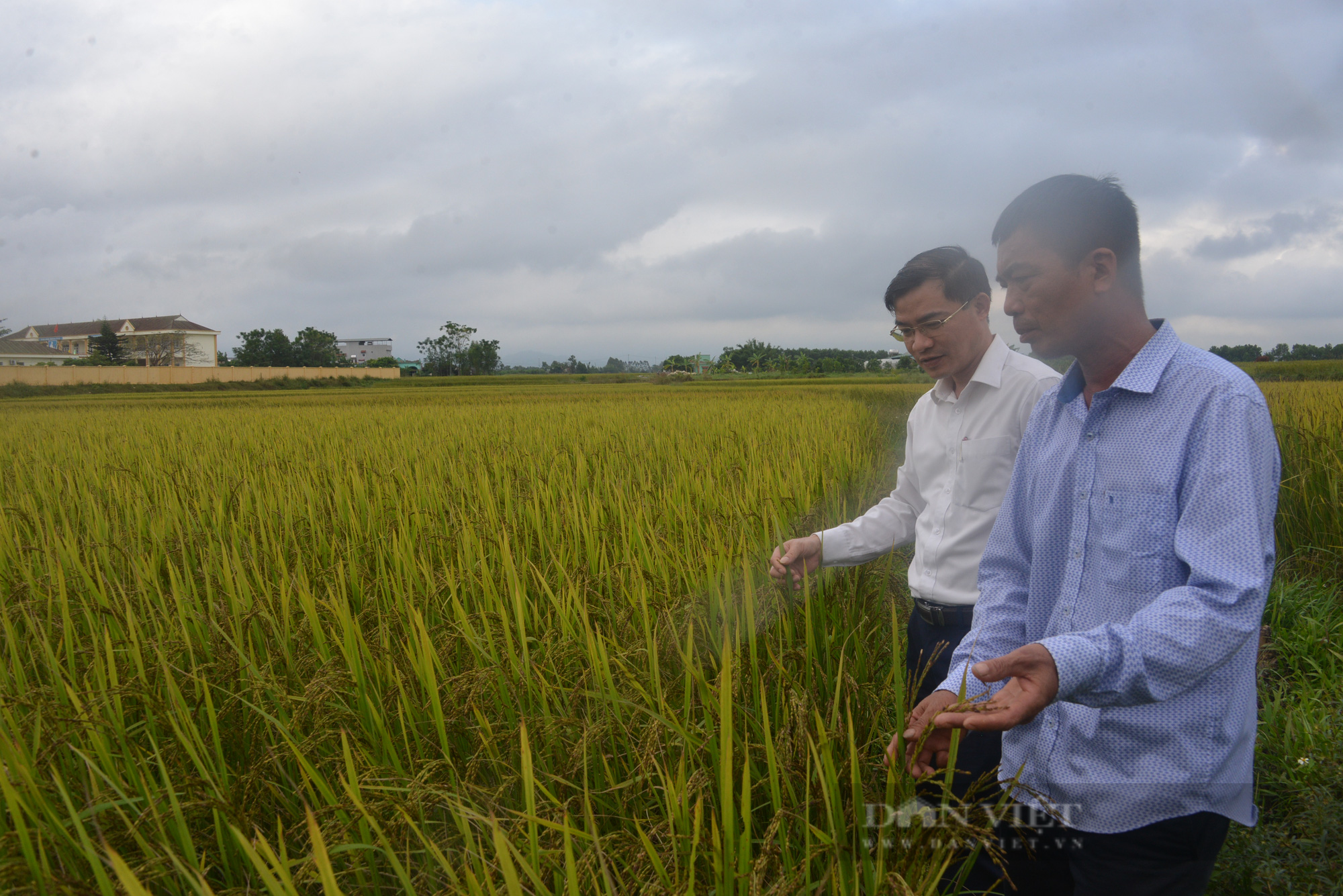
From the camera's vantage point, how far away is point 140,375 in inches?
1326

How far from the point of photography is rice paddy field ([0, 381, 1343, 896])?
102 cm

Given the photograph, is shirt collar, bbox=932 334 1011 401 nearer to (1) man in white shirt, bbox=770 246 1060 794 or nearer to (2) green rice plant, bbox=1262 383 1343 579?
(1) man in white shirt, bbox=770 246 1060 794

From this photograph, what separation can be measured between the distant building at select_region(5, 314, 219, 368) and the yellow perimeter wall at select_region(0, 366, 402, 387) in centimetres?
1741

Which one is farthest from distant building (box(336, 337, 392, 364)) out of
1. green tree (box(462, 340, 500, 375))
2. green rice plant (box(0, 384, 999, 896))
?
green rice plant (box(0, 384, 999, 896))

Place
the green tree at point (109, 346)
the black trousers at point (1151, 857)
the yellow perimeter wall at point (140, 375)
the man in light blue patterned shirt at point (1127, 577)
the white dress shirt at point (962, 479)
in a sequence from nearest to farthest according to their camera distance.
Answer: the man in light blue patterned shirt at point (1127, 577)
the black trousers at point (1151, 857)
the white dress shirt at point (962, 479)
the yellow perimeter wall at point (140, 375)
the green tree at point (109, 346)

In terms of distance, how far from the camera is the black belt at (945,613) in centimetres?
169

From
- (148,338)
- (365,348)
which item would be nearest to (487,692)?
(148,338)

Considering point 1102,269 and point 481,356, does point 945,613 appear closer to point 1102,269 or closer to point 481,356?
point 1102,269

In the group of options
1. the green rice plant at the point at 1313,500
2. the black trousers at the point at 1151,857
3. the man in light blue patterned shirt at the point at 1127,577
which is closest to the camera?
the man in light blue patterned shirt at the point at 1127,577

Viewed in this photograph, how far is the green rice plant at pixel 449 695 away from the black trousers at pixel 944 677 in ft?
0.30

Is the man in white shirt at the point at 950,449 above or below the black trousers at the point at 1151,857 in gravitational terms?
above

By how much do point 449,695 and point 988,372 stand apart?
1.42 meters

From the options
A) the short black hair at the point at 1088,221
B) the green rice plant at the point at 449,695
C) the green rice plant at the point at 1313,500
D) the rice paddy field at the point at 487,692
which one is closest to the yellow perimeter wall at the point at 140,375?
the rice paddy field at the point at 487,692

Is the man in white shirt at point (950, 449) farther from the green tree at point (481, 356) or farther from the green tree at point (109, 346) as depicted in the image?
the green tree at point (481, 356)
